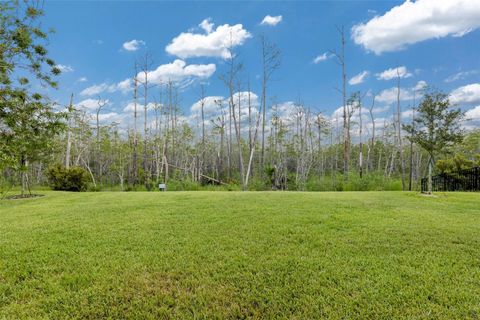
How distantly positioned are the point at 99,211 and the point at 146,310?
4510 millimetres

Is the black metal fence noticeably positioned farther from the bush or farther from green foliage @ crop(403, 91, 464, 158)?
the bush

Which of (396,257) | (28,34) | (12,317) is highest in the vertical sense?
(28,34)

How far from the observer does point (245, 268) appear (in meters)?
2.93

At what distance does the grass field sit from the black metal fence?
859 centimetres

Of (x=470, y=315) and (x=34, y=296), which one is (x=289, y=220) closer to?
(x=470, y=315)

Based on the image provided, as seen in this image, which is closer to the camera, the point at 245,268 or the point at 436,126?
the point at 245,268

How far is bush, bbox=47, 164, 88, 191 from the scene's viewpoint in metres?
14.6

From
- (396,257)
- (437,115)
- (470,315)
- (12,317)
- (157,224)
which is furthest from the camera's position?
(437,115)

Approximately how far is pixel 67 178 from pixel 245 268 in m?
15.1

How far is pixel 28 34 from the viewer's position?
3.46 m

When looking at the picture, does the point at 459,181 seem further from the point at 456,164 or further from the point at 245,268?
the point at 245,268

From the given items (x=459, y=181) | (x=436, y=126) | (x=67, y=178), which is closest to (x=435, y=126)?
(x=436, y=126)

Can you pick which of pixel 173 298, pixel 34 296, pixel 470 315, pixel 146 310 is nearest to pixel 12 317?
pixel 34 296

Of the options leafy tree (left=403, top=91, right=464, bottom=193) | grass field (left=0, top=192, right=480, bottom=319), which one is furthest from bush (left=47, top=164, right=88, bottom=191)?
leafy tree (left=403, top=91, right=464, bottom=193)
